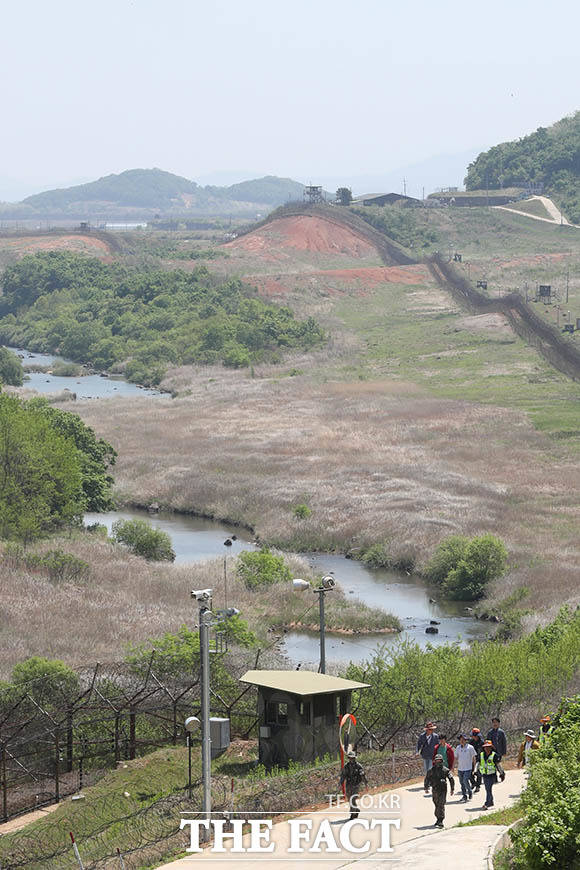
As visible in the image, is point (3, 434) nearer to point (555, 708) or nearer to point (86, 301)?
point (555, 708)

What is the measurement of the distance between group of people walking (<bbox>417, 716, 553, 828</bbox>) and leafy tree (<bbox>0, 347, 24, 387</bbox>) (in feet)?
364

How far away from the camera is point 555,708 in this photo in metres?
38.2

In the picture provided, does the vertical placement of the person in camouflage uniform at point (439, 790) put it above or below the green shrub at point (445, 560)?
above

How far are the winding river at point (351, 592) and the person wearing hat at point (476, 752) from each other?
71.9 feet

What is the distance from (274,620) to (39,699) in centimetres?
1856

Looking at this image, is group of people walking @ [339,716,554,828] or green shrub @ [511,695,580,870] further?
group of people walking @ [339,716,554,828]

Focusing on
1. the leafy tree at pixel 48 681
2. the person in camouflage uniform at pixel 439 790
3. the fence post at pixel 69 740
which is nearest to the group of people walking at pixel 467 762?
the person in camouflage uniform at pixel 439 790

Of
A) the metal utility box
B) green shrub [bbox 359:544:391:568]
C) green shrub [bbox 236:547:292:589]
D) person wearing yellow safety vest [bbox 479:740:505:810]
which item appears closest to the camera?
person wearing yellow safety vest [bbox 479:740:505:810]

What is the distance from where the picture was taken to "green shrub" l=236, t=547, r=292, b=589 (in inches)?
2478

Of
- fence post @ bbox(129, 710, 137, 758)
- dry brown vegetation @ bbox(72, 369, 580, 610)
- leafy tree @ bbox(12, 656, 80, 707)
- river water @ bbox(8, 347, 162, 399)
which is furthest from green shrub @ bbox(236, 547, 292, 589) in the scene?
river water @ bbox(8, 347, 162, 399)

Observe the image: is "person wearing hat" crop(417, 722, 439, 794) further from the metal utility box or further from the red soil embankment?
the red soil embankment

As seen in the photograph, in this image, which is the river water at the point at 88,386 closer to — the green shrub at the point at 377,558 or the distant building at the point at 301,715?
the green shrub at the point at 377,558

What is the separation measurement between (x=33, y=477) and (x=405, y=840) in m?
47.4

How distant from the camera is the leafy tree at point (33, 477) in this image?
68500mm
